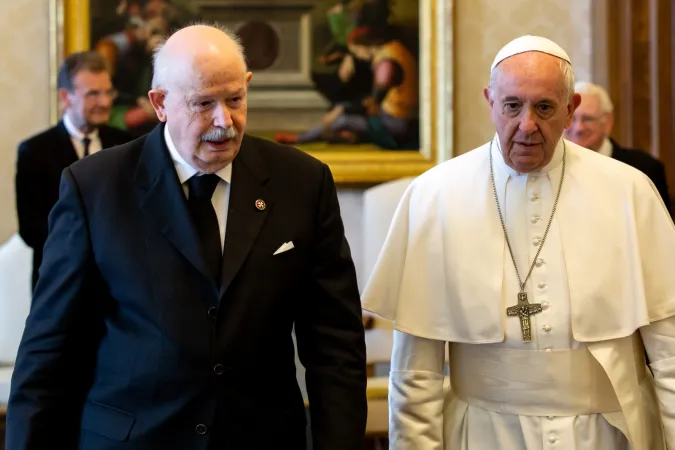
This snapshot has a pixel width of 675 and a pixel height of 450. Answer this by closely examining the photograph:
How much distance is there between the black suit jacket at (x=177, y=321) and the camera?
2059 mm

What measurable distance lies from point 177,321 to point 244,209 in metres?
0.30

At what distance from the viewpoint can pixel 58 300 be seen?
210cm

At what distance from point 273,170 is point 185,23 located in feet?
9.47

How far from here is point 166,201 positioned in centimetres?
212

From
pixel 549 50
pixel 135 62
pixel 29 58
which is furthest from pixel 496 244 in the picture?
pixel 29 58

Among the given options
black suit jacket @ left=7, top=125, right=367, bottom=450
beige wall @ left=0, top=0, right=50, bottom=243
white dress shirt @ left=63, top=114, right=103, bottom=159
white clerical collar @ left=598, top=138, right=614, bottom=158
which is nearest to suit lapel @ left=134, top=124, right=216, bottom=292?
black suit jacket @ left=7, top=125, right=367, bottom=450

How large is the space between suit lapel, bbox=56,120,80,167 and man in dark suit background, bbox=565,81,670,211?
7.26ft

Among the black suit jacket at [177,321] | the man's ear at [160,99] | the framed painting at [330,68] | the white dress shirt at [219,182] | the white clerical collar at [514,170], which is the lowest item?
the black suit jacket at [177,321]

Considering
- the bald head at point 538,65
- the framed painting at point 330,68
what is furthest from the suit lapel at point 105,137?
the bald head at point 538,65

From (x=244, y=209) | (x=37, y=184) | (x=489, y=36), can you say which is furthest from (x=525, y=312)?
(x=489, y=36)

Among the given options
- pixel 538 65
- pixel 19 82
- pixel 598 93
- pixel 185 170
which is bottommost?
pixel 185 170

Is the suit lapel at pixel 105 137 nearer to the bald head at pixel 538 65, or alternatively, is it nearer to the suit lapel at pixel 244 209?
the suit lapel at pixel 244 209

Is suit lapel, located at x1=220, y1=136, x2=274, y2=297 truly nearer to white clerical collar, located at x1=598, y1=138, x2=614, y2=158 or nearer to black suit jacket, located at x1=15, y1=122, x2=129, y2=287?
black suit jacket, located at x1=15, y1=122, x2=129, y2=287

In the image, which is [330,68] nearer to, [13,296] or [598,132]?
[598,132]
